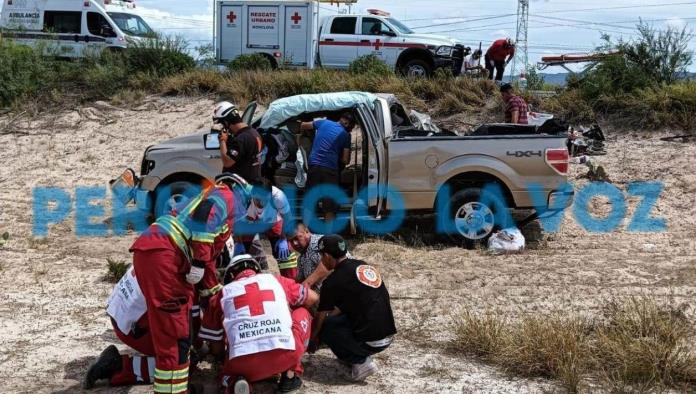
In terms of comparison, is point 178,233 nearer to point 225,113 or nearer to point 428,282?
point 225,113

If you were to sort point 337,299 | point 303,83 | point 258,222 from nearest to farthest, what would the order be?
1. point 337,299
2. point 258,222
3. point 303,83

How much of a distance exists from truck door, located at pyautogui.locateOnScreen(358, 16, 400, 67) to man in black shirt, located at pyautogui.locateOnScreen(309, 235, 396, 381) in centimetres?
1332

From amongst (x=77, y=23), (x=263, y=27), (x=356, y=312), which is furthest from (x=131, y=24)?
(x=356, y=312)

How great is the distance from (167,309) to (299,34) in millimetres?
15551

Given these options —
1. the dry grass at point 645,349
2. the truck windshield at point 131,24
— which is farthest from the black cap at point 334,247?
the truck windshield at point 131,24

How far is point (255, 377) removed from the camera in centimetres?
449

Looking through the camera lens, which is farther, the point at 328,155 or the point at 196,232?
the point at 328,155

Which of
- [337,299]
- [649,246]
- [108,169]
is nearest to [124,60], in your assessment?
[108,169]

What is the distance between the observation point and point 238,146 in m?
6.82

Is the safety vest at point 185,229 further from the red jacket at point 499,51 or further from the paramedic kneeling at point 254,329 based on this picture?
the red jacket at point 499,51

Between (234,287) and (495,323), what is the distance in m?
2.04

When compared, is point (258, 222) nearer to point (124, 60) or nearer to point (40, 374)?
point (40, 374)

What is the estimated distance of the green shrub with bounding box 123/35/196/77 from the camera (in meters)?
16.8

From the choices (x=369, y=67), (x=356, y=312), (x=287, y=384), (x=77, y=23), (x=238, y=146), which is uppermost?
(x=77, y=23)
